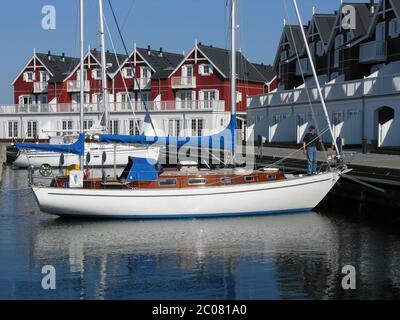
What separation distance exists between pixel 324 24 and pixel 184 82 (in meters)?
20.7

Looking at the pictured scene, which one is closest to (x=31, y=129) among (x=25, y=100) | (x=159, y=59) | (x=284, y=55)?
(x=25, y=100)

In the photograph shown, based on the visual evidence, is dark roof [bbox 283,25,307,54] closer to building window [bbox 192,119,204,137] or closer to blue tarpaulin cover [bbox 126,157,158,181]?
building window [bbox 192,119,204,137]

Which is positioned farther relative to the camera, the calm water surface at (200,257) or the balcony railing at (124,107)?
the balcony railing at (124,107)

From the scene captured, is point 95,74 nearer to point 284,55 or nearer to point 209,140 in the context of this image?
point 284,55

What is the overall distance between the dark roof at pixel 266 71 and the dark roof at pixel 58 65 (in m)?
24.4

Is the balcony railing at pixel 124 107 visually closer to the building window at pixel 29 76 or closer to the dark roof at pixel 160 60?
the dark roof at pixel 160 60

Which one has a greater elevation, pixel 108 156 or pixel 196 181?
pixel 108 156

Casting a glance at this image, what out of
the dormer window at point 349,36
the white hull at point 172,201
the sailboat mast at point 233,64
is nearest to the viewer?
the white hull at point 172,201

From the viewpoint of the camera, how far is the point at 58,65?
291 ft

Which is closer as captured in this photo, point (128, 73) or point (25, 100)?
point (128, 73)

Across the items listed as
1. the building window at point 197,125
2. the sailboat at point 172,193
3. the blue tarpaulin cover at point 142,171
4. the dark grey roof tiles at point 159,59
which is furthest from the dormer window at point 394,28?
the dark grey roof tiles at point 159,59

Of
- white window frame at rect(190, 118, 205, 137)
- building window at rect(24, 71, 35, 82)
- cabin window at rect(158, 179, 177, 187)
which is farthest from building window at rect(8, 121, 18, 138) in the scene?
cabin window at rect(158, 179, 177, 187)

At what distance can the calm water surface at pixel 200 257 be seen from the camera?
15859 millimetres
